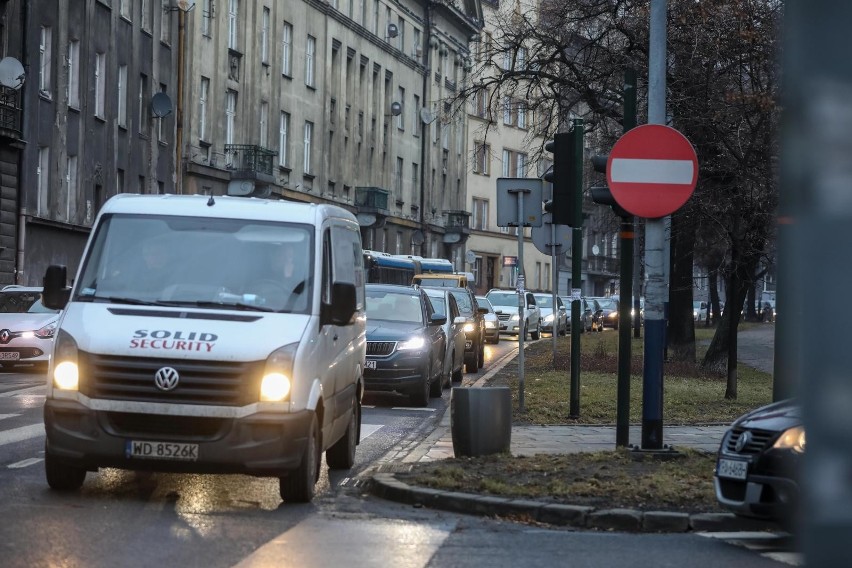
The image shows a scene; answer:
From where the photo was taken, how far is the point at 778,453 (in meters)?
7.81

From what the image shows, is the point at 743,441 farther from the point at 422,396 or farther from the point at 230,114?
the point at 230,114

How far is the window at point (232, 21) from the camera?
53969 mm

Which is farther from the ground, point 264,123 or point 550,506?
point 264,123

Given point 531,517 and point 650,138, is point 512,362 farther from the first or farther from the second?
point 531,517

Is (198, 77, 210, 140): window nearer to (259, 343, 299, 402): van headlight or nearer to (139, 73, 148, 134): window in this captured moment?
(139, 73, 148, 134): window

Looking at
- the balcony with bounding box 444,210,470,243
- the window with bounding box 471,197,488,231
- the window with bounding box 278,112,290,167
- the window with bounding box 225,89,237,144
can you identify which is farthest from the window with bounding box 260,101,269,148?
the window with bounding box 471,197,488,231

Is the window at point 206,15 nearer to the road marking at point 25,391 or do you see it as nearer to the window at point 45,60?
the window at point 45,60

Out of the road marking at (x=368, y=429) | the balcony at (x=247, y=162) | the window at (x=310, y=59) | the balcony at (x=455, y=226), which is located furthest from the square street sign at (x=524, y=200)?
the balcony at (x=455, y=226)

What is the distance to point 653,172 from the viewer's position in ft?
37.8

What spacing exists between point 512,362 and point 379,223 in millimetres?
36698

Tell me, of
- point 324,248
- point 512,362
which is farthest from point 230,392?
point 512,362

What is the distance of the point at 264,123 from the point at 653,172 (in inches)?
1855

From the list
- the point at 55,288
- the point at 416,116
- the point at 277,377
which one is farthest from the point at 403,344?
the point at 416,116

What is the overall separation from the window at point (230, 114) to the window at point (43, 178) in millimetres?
13751
